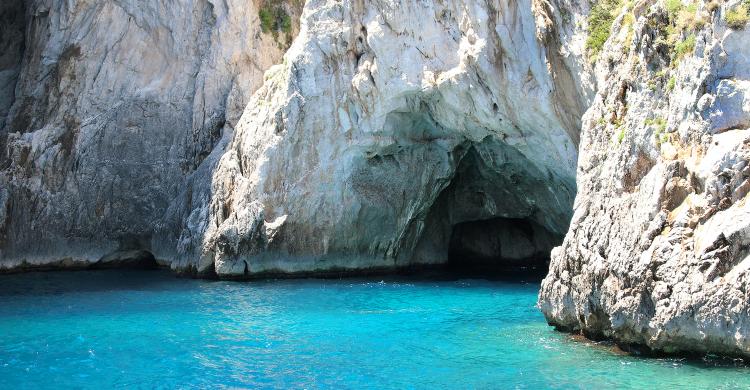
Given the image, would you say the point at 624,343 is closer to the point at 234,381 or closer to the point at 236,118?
the point at 234,381

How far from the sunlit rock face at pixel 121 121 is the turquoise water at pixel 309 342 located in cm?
755

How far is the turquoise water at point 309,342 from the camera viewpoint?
13734mm

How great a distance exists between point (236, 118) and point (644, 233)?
2282 cm

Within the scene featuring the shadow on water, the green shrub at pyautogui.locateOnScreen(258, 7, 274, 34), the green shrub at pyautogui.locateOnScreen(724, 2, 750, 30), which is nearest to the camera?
the green shrub at pyautogui.locateOnScreen(724, 2, 750, 30)

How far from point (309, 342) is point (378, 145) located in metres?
12.0

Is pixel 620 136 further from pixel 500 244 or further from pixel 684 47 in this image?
pixel 500 244

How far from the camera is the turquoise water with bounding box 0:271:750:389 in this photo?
45.1 ft

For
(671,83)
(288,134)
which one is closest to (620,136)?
(671,83)

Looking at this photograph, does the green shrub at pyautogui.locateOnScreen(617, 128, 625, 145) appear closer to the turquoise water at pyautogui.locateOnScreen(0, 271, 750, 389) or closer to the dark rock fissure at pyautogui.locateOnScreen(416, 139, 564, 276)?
the turquoise water at pyautogui.locateOnScreen(0, 271, 750, 389)

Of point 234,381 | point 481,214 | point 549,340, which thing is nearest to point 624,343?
point 549,340

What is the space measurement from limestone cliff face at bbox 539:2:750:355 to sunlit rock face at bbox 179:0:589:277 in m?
7.69

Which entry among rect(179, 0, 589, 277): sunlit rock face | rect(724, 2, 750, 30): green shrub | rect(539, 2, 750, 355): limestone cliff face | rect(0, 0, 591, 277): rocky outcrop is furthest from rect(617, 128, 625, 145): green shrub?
rect(179, 0, 589, 277): sunlit rock face

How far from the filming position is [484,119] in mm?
25297

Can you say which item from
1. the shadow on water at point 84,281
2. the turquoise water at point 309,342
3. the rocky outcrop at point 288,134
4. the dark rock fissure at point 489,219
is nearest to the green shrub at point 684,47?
the turquoise water at point 309,342
